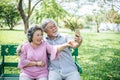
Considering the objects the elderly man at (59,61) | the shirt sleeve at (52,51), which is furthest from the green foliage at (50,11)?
the shirt sleeve at (52,51)

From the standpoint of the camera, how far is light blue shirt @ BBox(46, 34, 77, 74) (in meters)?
4.28

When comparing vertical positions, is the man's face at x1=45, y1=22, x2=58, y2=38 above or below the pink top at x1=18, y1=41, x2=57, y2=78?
above

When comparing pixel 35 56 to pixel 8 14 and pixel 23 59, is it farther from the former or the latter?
pixel 8 14

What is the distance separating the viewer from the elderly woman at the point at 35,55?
417cm

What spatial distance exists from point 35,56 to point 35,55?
0.01m

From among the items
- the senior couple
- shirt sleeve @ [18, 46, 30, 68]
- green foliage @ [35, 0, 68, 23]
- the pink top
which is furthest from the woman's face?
green foliage @ [35, 0, 68, 23]

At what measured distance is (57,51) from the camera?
4191 millimetres

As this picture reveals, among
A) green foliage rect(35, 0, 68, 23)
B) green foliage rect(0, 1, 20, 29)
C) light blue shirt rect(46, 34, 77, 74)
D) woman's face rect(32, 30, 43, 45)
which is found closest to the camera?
woman's face rect(32, 30, 43, 45)

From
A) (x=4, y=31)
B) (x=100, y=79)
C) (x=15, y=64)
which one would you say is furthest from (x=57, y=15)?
(x=15, y=64)

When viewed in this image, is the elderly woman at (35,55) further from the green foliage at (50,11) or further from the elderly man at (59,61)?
the green foliage at (50,11)

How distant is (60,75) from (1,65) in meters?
1.02

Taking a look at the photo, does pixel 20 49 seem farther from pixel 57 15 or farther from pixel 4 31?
pixel 4 31

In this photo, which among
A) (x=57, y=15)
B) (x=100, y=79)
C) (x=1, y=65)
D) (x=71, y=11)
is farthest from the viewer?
(x=71, y=11)

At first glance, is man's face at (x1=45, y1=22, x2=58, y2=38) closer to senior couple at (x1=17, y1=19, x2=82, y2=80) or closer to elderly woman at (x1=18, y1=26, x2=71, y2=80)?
senior couple at (x1=17, y1=19, x2=82, y2=80)
